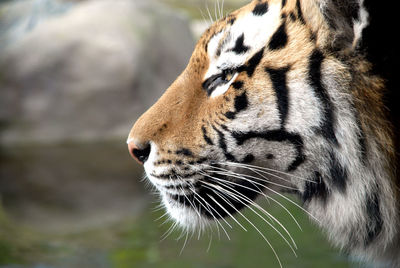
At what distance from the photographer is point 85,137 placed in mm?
5543

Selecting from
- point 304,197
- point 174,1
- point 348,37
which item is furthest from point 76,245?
point 174,1

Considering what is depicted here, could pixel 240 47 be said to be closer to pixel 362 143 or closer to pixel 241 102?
pixel 241 102

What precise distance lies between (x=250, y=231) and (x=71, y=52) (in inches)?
121

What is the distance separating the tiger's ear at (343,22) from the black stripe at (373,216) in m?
0.34

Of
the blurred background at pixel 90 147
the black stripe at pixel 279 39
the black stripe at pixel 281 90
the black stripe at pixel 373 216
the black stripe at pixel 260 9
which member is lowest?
the black stripe at pixel 373 216

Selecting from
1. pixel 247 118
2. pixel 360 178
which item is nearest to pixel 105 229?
pixel 247 118

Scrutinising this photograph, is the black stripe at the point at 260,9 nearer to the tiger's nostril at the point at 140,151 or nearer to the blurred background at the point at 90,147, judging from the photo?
the tiger's nostril at the point at 140,151

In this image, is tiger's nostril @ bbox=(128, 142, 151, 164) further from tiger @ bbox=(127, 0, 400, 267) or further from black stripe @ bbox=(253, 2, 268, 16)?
black stripe @ bbox=(253, 2, 268, 16)

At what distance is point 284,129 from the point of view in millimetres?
1384

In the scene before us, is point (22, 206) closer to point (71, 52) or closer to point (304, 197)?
point (71, 52)

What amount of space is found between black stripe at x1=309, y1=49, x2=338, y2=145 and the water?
1.15 metres

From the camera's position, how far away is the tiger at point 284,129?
1.31m

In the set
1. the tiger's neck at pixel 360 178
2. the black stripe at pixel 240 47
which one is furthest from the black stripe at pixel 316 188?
the black stripe at pixel 240 47

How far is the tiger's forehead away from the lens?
142 cm
